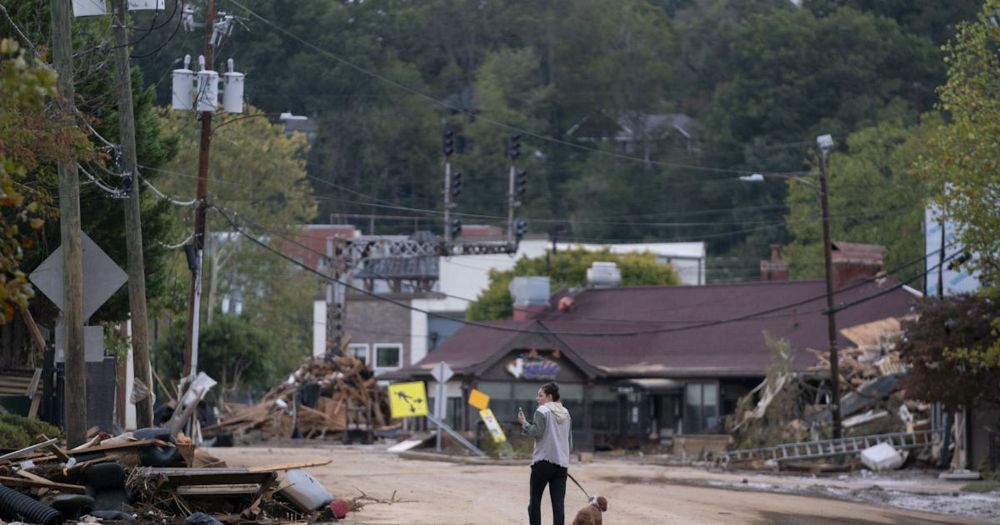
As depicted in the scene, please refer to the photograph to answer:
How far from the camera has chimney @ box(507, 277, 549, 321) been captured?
195 feet

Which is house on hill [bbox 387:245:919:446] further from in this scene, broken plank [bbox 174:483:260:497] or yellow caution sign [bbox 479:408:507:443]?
broken plank [bbox 174:483:260:497]

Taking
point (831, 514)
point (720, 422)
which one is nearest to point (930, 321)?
point (831, 514)

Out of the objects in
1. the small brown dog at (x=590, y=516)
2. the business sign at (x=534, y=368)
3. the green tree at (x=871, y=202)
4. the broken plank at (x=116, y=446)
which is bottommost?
the small brown dog at (x=590, y=516)

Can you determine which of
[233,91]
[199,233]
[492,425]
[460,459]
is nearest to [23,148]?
[233,91]

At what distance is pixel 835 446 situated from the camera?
40.6 metres

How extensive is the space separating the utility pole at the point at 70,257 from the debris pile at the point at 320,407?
29.5 m

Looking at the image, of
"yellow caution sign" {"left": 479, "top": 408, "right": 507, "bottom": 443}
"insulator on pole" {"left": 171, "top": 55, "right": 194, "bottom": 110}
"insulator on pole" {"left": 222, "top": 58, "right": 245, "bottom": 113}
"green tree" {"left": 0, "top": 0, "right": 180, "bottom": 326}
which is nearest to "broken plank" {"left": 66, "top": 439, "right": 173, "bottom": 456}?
"green tree" {"left": 0, "top": 0, "right": 180, "bottom": 326}

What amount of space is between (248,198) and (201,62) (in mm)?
36492

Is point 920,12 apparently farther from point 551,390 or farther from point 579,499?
→ point 551,390

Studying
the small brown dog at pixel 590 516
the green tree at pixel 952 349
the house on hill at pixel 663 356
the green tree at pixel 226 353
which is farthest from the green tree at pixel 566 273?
the small brown dog at pixel 590 516

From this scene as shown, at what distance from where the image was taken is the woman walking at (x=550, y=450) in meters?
16.6

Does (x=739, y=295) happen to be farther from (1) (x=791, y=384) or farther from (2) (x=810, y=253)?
(2) (x=810, y=253)

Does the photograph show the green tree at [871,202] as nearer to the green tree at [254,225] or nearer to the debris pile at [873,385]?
the green tree at [254,225]

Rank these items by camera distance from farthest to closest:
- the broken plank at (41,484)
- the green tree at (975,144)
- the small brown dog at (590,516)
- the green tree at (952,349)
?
the green tree at (952,349) < the green tree at (975,144) < the broken plank at (41,484) < the small brown dog at (590,516)
